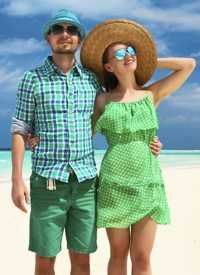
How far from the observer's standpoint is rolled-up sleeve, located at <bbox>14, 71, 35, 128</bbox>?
3.80m

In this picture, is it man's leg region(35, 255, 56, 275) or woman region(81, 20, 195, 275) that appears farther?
man's leg region(35, 255, 56, 275)

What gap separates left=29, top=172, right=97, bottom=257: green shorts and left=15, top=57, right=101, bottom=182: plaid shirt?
0.08m

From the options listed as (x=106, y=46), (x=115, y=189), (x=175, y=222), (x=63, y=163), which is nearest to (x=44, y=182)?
(x=63, y=163)

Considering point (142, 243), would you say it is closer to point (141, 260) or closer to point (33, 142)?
point (141, 260)

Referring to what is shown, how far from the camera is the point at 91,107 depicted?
12.7 ft

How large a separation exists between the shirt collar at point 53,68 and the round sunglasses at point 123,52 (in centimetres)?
27

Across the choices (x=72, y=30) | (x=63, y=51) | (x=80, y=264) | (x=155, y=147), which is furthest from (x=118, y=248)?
(x=72, y=30)

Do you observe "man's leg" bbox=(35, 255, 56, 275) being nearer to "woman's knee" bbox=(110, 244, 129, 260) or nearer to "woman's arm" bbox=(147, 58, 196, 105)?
"woman's knee" bbox=(110, 244, 129, 260)

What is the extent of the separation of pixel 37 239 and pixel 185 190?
315 inches

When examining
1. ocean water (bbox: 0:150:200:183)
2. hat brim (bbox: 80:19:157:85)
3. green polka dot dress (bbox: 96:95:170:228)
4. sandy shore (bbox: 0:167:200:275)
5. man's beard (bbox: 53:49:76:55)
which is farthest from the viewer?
ocean water (bbox: 0:150:200:183)

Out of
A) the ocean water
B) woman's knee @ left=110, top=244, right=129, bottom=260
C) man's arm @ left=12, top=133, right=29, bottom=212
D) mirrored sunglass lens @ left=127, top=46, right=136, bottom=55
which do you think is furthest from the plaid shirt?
the ocean water

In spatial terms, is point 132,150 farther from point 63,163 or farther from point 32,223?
point 32,223

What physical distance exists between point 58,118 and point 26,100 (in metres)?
0.25

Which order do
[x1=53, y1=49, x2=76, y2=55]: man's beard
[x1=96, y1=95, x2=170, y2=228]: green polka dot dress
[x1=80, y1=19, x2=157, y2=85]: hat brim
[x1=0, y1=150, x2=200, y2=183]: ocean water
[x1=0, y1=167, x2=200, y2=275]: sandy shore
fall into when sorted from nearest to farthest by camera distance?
[x1=96, y1=95, x2=170, y2=228]: green polka dot dress < [x1=53, y1=49, x2=76, y2=55]: man's beard < [x1=80, y1=19, x2=157, y2=85]: hat brim < [x1=0, y1=167, x2=200, y2=275]: sandy shore < [x1=0, y1=150, x2=200, y2=183]: ocean water
